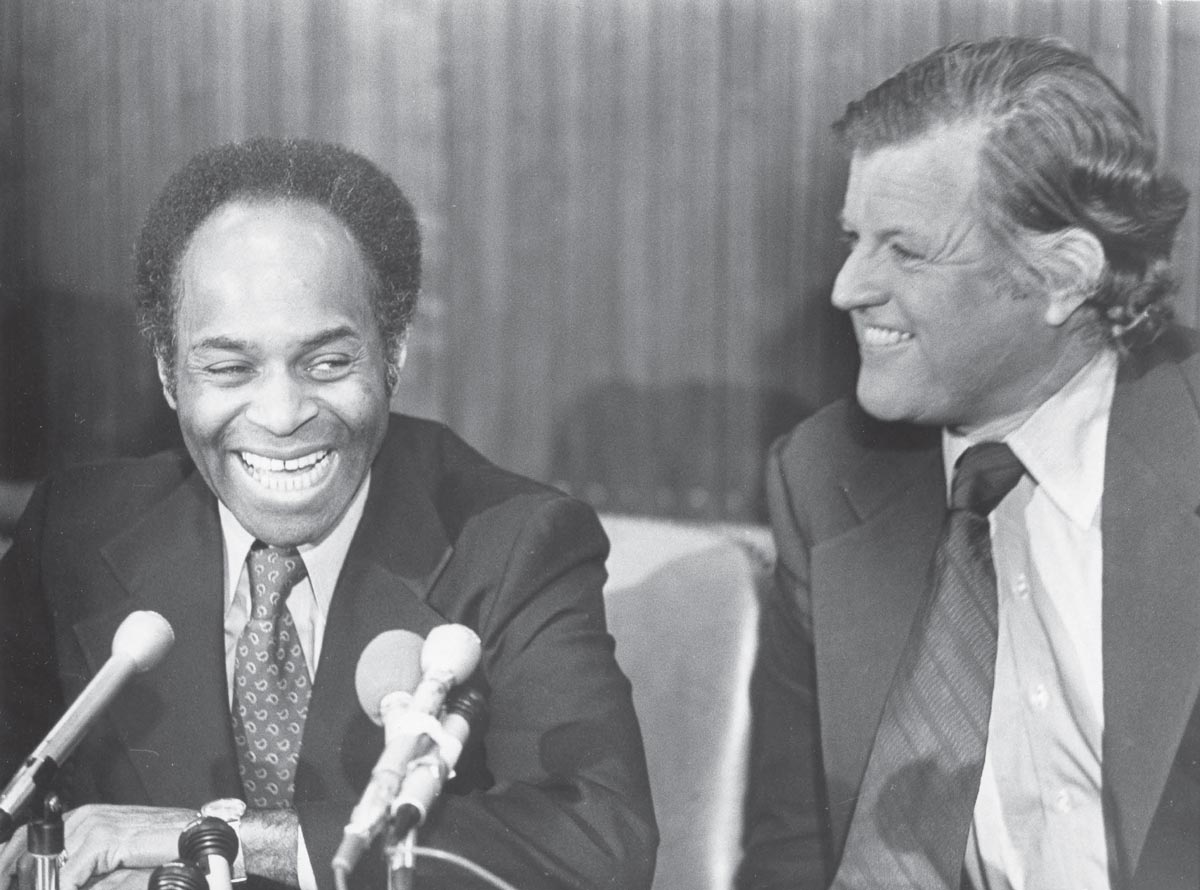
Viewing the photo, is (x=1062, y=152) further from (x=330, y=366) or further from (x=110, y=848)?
(x=110, y=848)

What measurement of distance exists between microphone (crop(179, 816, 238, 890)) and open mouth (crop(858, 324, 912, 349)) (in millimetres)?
1132

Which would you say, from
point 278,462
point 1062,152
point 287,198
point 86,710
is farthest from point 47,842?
point 1062,152

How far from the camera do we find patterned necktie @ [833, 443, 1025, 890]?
204cm

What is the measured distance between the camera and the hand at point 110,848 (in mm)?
1841

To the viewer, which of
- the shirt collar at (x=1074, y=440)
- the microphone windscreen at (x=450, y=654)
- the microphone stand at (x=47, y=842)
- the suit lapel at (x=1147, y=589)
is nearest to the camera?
the microphone windscreen at (x=450, y=654)

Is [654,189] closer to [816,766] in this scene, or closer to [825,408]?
[825,408]

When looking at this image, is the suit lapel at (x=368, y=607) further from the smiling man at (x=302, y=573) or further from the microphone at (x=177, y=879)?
the microphone at (x=177, y=879)

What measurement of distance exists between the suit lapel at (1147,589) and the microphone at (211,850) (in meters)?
1.19

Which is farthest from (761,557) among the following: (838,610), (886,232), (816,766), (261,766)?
(261,766)

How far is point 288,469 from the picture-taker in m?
2.05

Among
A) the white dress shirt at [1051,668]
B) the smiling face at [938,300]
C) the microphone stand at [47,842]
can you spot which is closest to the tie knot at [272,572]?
the microphone stand at [47,842]

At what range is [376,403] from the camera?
2.08 metres

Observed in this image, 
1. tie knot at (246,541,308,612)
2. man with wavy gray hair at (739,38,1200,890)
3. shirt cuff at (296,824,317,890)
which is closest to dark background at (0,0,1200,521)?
man with wavy gray hair at (739,38,1200,890)

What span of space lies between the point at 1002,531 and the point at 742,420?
16.9 inches
